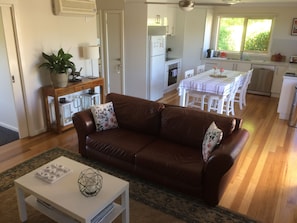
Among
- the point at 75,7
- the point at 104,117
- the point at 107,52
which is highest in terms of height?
the point at 75,7

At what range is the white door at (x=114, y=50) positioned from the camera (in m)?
5.61

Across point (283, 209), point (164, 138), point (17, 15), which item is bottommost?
point (283, 209)

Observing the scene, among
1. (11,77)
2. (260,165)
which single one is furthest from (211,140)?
(11,77)

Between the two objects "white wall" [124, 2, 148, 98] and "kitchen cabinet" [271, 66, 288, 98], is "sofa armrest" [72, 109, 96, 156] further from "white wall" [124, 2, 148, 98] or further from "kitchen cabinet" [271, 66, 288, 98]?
"kitchen cabinet" [271, 66, 288, 98]

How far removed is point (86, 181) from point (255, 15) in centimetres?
678

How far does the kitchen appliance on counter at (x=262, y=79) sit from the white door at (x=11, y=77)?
18.7 feet

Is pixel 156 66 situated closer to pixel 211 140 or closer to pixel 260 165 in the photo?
pixel 260 165

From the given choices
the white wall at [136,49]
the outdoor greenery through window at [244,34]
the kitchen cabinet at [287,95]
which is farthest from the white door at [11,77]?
the outdoor greenery through window at [244,34]

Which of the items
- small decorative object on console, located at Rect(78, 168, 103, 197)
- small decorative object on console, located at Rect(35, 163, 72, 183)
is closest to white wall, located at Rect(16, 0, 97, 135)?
small decorative object on console, located at Rect(35, 163, 72, 183)

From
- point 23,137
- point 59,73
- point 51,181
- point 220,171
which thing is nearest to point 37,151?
point 23,137

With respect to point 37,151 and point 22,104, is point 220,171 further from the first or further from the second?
point 22,104

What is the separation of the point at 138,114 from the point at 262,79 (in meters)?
4.69

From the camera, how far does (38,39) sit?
3.90 m

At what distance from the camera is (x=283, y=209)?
258cm
